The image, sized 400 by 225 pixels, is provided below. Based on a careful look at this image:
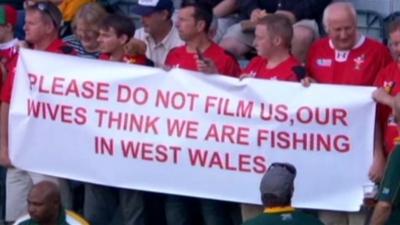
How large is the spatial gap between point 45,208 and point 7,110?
2062mm

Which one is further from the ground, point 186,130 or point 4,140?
point 186,130

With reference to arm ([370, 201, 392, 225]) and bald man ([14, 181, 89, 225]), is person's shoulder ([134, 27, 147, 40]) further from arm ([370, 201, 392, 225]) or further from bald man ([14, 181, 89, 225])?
arm ([370, 201, 392, 225])

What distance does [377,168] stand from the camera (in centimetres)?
1141

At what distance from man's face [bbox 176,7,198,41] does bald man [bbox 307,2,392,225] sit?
980mm

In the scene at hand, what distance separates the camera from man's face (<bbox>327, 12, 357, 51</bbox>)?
1154 cm

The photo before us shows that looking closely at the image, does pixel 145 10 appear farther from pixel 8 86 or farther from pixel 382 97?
pixel 382 97

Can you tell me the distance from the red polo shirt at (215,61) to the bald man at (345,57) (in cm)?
65

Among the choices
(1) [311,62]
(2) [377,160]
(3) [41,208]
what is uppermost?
(1) [311,62]

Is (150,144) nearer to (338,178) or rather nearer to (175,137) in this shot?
(175,137)

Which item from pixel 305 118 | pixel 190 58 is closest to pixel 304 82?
pixel 305 118

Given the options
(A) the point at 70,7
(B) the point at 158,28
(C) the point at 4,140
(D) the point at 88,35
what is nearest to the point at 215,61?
(B) the point at 158,28

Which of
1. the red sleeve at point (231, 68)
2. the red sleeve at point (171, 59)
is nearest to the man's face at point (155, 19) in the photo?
the red sleeve at point (171, 59)

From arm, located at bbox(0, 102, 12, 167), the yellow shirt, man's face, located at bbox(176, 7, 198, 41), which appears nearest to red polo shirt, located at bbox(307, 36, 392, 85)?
man's face, located at bbox(176, 7, 198, 41)

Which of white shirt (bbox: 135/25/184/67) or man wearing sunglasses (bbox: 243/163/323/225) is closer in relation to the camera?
man wearing sunglasses (bbox: 243/163/323/225)
